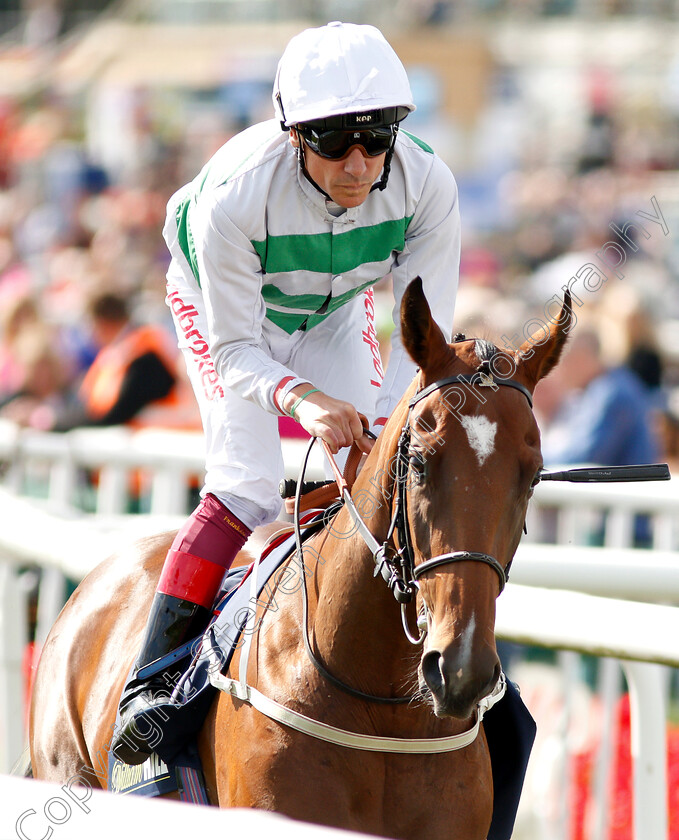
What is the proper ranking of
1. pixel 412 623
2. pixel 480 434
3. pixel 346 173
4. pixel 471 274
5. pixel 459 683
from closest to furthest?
pixel 459 683 → pixel 480 434 → pixel 412 623 → pixel 346 173 → pixel 471 274

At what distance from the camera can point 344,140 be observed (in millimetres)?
2686

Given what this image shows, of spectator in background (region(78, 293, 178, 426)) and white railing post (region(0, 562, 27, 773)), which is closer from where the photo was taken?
white railing post (region(0, 562, 27, 773))

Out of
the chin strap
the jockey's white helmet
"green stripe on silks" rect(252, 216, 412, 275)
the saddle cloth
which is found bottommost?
the saddle cloth

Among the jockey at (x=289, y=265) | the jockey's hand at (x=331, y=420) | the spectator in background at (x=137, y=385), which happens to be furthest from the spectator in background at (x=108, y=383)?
the jockey's hand at (x=331, y=420)

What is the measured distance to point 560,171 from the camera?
45.1 feet

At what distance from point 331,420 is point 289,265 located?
0.56 m

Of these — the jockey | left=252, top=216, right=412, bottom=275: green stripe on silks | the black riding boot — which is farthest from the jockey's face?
the black riding boot

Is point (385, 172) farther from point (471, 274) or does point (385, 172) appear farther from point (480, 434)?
point (471, 274)

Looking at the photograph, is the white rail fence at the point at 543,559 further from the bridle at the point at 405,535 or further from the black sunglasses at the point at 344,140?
the black sunglasses at the point at 344,140

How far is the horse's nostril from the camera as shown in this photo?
210 centimetres

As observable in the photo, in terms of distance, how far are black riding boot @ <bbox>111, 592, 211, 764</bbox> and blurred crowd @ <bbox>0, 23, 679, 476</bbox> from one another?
109 centimetres

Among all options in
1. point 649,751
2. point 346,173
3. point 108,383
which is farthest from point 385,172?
point 108,383

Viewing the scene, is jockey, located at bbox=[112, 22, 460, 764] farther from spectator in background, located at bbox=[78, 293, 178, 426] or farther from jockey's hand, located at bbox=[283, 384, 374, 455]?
spectator in background, located at bbox=[78, 293, 178, 426]

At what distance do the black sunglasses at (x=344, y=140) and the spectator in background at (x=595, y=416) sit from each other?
362 cm
